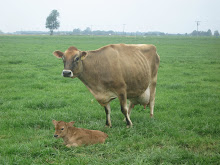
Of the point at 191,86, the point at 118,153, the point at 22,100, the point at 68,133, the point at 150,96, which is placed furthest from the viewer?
the point at 191,86

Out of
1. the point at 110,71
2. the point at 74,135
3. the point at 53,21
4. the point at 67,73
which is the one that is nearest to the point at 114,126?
the point at 110,71

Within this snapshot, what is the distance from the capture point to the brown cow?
677cm

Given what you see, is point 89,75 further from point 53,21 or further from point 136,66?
point 53,21

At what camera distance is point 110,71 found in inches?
271

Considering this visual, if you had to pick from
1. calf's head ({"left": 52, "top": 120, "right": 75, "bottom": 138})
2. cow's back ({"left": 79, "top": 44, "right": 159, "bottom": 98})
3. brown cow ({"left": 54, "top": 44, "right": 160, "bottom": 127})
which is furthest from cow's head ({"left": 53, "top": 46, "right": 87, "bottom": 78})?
calf's head ({"left": 52, "top": 120, "right": 75, "bottom": 138})

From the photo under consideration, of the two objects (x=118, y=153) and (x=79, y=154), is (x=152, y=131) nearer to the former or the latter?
(x=118, y=153)

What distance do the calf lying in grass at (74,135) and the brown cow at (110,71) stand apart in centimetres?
124

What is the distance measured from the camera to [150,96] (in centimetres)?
835

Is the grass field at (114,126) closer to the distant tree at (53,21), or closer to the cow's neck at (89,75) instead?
the cow's neck at (89,75)

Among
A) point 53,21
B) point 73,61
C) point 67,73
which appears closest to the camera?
point 67,73

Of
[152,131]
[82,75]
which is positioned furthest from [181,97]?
[82,75]

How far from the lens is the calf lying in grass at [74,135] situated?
5770 millimetres

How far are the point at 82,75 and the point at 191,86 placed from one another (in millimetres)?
7310

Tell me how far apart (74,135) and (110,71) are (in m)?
1.95
